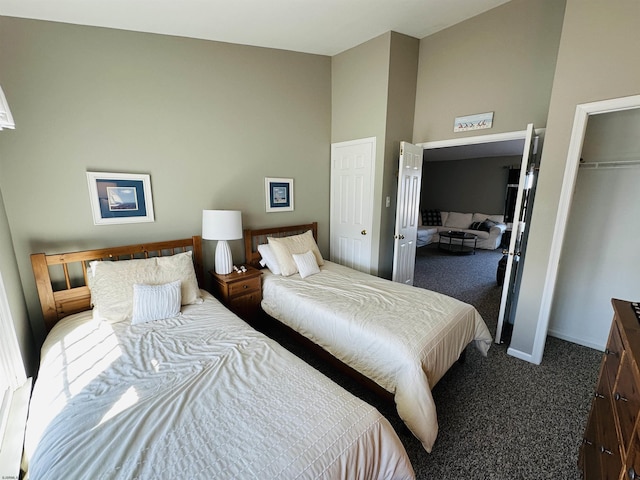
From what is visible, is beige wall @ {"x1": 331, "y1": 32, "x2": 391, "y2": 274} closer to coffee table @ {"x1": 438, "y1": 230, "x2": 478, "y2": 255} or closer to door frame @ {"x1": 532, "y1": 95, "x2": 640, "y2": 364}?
door frame @ {"x1": 532, "y1": 95, "x2": 640, "y2": 364}

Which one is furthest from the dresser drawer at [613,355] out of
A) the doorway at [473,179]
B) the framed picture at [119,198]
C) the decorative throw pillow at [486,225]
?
the decorative throw pillow at [486,225]

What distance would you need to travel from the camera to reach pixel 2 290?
147cm

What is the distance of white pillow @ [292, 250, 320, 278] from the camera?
2929 millimetres

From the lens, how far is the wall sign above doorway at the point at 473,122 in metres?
2.81

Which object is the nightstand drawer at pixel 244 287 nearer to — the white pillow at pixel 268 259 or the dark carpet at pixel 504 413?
the white pillow at pixel 268 259

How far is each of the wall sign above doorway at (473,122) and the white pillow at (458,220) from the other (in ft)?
15.8

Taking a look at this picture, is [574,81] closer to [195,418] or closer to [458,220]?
[195,418]

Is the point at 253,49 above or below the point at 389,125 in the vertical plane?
above

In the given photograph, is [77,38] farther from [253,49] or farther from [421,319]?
[421,319]

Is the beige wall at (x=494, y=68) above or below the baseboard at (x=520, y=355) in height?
above

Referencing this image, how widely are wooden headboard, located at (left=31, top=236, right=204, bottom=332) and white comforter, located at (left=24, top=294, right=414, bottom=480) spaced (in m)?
0.43

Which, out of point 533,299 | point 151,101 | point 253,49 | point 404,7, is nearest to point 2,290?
point 151,101

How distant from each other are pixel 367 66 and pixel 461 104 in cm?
113

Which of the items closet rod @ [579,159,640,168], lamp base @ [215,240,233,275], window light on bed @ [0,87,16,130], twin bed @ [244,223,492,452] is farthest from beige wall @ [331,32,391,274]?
window light on bed @ [0,87,16,130]
